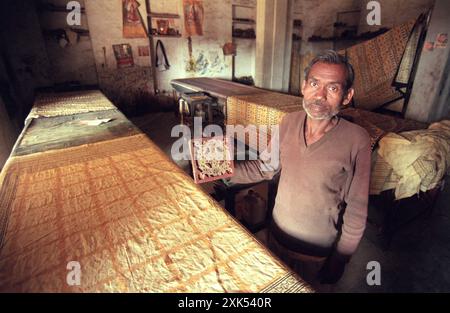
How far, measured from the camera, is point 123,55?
776cm

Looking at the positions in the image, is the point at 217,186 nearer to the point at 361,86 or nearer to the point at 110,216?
the point at 110,216

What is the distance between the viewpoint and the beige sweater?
4.83ft

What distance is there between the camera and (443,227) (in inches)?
130

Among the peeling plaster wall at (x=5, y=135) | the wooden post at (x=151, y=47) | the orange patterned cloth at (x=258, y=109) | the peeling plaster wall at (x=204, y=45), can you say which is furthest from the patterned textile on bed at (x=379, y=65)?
the peeling plaster wall at (x=5, y=135)

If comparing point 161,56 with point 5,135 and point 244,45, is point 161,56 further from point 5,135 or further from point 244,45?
point 5,135

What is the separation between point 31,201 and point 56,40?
713cm

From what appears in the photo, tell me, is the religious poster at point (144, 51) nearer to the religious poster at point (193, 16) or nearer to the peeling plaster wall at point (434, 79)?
the religious poster at point (193, 16)

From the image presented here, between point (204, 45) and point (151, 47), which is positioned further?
point (204, 45)

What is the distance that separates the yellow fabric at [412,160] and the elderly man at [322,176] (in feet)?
4.89

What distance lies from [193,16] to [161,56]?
1.86 metres

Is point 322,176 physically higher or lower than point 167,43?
lower

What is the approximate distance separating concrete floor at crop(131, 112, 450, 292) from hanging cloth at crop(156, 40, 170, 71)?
23.9 feet

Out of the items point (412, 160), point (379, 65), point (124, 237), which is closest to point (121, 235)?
point (124, 237)
